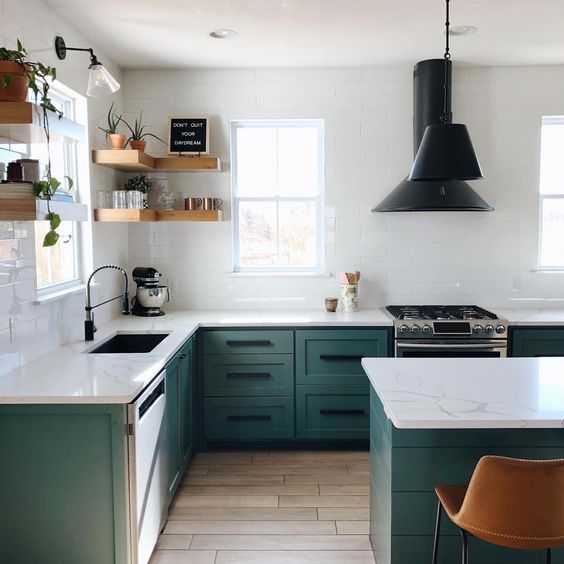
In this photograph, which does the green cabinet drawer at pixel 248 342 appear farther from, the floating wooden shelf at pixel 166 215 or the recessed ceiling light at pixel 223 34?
the recessed ceiling light at pixel 223 34

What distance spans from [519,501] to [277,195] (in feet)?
10.8

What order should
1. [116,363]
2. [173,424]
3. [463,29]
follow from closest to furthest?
1. [116,363]
2. [173,424]
3. [463,29]

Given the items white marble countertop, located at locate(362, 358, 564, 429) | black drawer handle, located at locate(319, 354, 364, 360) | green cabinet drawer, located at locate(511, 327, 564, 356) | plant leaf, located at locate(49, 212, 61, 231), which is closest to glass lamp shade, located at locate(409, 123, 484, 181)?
white marble countertop, located at locate(362, 358, 564, 429)

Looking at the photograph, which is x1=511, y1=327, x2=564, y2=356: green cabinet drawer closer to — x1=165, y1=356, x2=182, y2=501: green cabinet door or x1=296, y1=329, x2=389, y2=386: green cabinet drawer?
x1=296, y1=329, x2=389, y2=386: green cabinet drawer

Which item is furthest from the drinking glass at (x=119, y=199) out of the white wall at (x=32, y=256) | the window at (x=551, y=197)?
the window at (x=551, y=197)

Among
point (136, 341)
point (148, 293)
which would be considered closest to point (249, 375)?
point (136, 341)

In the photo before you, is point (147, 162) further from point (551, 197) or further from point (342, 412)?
point (551, 197)

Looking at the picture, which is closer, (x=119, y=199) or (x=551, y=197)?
(x=119, y=199)

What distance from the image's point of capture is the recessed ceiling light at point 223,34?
3.69 meters

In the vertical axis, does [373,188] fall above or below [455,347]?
above

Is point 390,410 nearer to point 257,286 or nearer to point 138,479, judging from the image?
point 138,479

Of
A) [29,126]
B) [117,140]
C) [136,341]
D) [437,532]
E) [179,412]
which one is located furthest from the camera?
[117,140]

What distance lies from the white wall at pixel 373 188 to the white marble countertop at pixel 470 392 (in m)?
1.84

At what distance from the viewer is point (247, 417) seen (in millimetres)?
4219
